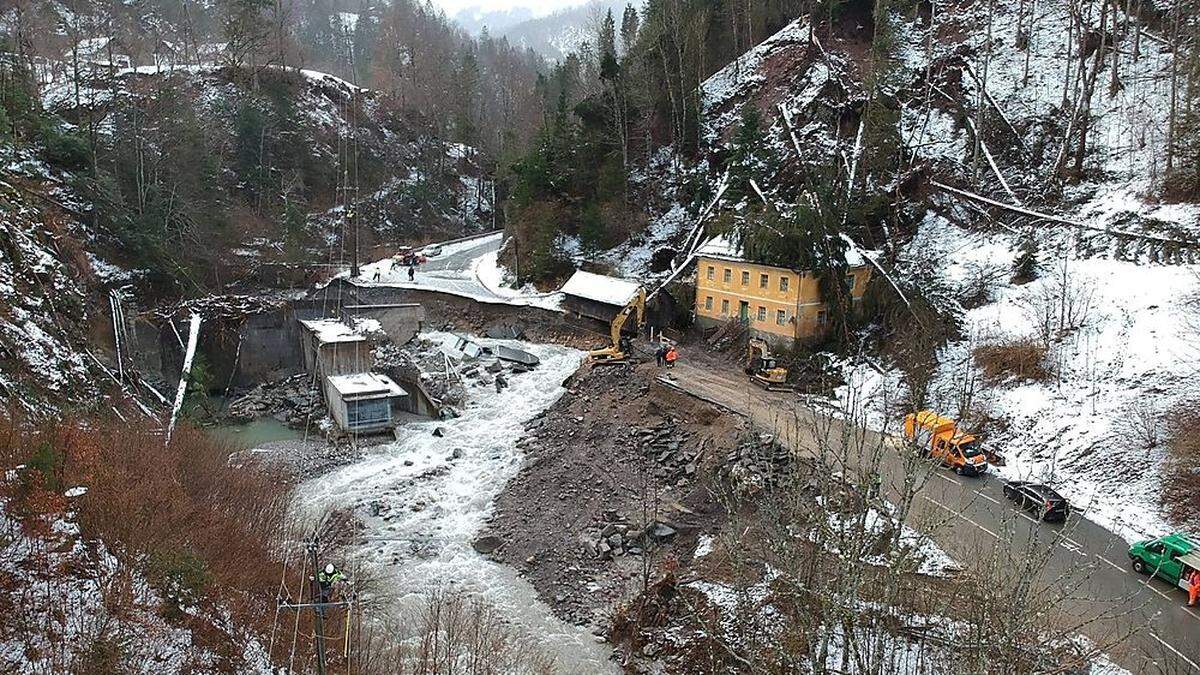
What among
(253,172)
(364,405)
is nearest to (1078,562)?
(364,405)

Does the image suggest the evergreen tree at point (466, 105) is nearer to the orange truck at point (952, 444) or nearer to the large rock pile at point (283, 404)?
the large rock pile at point (283, 404)

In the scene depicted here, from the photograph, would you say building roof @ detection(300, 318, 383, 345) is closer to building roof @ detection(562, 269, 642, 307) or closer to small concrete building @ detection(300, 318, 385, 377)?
small concrete building @ detection(300, 318, 385, 377)

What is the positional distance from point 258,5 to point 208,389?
41591mm

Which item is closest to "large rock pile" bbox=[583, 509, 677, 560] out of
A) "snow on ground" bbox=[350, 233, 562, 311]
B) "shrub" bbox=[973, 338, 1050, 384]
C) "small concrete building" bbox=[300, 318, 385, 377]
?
"shrub" bbox=[973, 338, 1050, 384]

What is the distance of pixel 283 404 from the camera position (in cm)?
3344

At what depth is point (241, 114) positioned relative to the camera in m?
58.8

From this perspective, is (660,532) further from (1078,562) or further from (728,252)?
(728,252)

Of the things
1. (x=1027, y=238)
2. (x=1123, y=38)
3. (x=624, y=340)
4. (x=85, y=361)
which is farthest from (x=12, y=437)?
(x=1123, y=38)

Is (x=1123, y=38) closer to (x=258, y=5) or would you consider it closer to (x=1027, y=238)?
(x=1027, y=238)

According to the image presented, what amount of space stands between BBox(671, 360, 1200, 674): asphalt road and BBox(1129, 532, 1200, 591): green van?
0.81ft

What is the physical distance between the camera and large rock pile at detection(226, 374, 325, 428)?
32.0 m

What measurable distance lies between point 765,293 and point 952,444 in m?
12.2

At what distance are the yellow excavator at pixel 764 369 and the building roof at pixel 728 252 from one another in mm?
4092

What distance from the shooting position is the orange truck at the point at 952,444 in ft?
68.7
